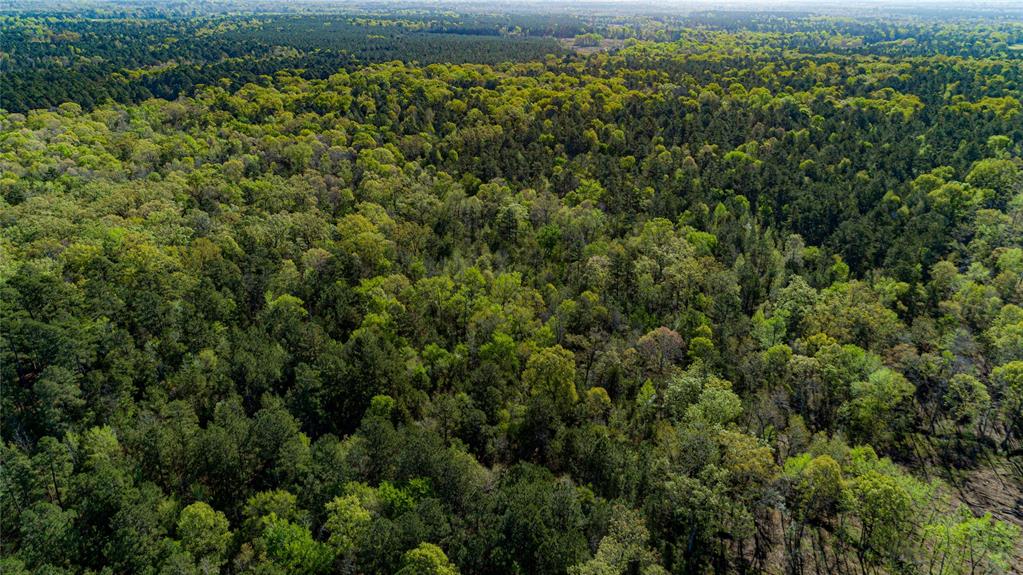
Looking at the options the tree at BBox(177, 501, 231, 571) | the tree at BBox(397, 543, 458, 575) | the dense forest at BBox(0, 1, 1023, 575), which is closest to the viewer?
the tree at BBox(397, 543, 458, 575)

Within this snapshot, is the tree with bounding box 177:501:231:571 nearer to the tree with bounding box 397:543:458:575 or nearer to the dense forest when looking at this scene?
the dense forest

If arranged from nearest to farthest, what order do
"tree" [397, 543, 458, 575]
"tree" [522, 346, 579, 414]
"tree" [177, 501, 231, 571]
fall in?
"tree" [397, 543, 458, 575] < "tree" [177, 501, 231, 571] < "tree" [522, 346, 579, 414]

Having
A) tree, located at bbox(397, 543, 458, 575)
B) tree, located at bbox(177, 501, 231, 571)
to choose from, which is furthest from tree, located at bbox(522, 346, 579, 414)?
tree, located at bbox(177, 501, 231, 571)

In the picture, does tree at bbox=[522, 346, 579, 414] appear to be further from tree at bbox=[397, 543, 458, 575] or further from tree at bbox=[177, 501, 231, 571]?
tree at bbox=[177, 501, 231, 571]

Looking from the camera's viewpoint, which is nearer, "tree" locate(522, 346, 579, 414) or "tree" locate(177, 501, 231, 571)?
"tree" locate(177, 501, 231, 571)

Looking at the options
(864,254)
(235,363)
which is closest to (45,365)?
(235,363)

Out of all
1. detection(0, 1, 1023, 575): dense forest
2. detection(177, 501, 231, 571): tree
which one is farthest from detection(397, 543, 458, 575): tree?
detection(177, 501, 231, 571): tree

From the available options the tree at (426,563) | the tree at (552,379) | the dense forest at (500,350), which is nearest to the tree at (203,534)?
A: the dense forest at (500,350)

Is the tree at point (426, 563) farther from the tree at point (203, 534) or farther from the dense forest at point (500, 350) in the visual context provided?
the tree at point (203, 534)

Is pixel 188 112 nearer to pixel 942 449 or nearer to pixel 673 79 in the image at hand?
pixel 673 79
